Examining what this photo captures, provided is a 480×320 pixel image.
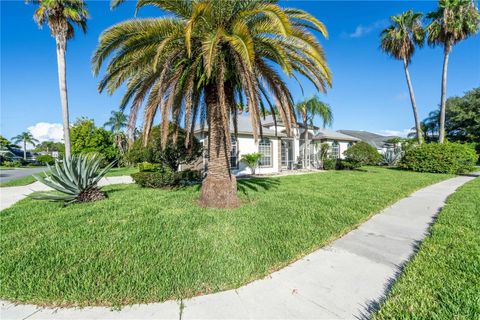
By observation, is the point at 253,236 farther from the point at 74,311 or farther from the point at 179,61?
the point at 179,61

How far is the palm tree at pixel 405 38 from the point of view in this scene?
20250 mm

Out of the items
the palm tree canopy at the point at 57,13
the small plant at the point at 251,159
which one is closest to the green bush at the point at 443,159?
the small plant at the point at 251,159

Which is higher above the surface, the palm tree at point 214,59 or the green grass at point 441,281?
the palm tree at point 214,59

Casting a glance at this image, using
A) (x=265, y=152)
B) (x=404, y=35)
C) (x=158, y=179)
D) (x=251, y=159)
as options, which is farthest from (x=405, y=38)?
(x=158, y=179)

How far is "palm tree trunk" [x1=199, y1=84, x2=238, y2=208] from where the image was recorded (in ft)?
22.4

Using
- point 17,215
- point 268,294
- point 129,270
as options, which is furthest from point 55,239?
point 268,294

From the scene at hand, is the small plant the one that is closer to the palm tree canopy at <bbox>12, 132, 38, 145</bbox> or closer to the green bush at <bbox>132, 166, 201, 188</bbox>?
the green bush at <bbox>132, 166, 201, 188</bbox>

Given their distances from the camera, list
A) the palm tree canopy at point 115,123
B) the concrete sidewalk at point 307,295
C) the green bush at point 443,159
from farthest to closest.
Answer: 1. the palm tree canopy at point 115,123
2. the green bush at point 443,159
3. the concrete sidewalk at point 307,295

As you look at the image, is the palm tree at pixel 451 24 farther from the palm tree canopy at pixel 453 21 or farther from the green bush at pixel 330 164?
the green bush at pixel 330 164

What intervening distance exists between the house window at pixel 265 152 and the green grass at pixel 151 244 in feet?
34.0

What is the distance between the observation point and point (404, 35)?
66.7ft

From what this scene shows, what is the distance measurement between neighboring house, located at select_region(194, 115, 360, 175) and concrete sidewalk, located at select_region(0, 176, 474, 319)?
11.1 metres

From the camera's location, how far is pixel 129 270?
3.43 meters

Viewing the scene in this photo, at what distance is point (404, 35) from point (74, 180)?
2687cm
